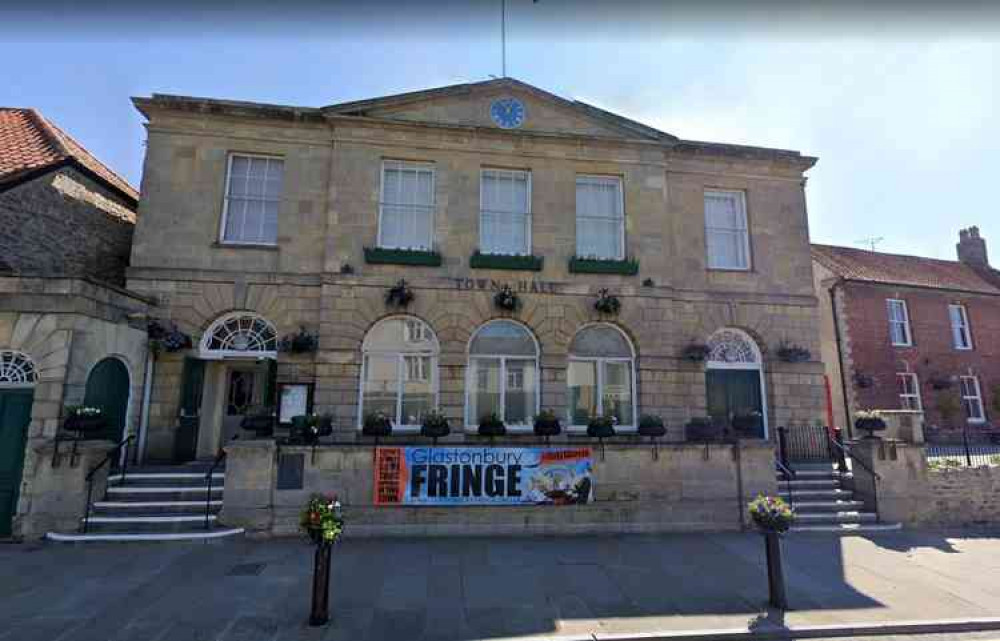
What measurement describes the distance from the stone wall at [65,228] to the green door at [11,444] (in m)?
2.23

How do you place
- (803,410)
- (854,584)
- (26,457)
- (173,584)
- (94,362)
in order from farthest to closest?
(803,410), (94,362), (26,457), (854,584), (173,584)

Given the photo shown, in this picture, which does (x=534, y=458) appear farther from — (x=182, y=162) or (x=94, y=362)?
(x=182, y=162)

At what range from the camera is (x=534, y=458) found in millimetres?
8961

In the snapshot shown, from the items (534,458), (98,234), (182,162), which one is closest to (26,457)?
(98,234)

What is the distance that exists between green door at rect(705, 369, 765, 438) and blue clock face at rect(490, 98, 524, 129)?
8.37 meters

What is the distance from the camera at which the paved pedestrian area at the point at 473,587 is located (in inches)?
203

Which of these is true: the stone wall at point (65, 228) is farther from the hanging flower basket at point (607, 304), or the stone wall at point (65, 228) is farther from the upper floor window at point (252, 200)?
the hanging flower basket at point (607, 304)

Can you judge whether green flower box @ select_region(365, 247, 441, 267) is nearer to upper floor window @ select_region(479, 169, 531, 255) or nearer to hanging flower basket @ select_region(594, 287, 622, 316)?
upper floor window @ select_region(479, 169, 531, 255)

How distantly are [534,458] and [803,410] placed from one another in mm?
8303

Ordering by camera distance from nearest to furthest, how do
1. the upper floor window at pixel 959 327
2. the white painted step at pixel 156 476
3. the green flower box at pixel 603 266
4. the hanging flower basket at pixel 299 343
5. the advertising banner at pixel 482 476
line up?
the advertising banner at pixel 482 476
the white painted step at pixel 156 476
the hanging flower basket at pixel 299 343
the green flower box at pixel 603 266
the upper floor window at pixel 959 327

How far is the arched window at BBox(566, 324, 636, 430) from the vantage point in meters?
11.8

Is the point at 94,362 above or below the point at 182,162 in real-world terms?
below

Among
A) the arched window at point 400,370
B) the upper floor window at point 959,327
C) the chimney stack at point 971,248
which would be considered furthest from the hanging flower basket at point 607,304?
the chimney stack at point 971,248

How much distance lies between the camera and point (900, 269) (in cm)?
2053
